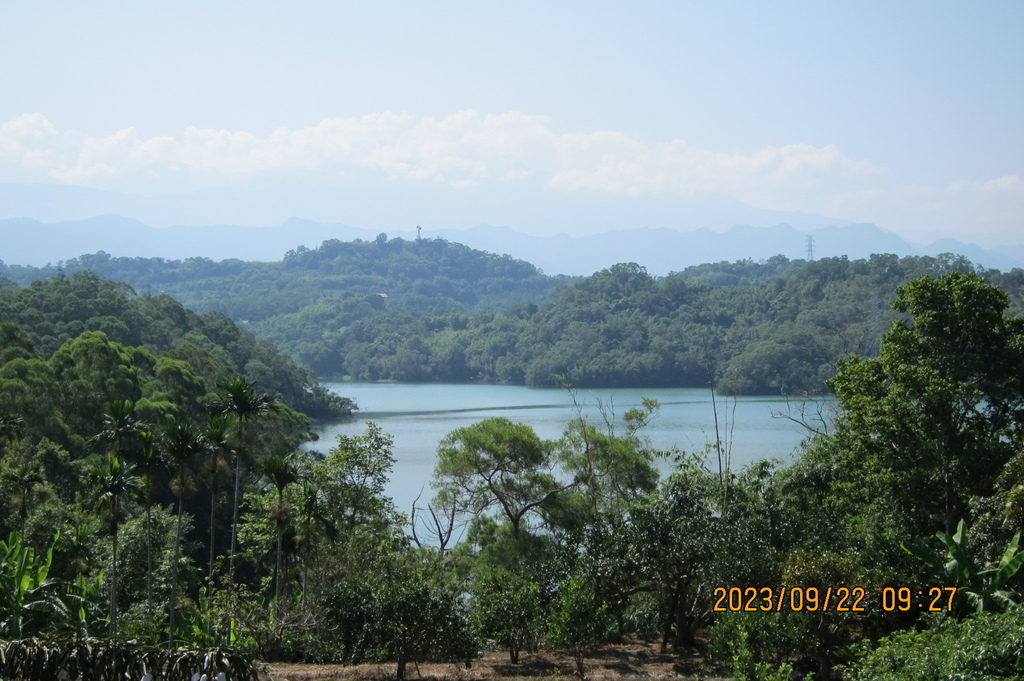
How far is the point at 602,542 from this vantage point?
10758mm

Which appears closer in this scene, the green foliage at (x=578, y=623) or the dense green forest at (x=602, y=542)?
the dense green forest at (x=602, y=542)

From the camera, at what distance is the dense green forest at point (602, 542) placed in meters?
8.34

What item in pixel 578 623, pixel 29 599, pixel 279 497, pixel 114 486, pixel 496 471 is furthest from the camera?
pixel 496 471

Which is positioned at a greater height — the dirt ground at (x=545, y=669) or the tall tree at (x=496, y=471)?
the tall tree at (x=496, y=471)

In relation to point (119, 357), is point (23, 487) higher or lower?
lower

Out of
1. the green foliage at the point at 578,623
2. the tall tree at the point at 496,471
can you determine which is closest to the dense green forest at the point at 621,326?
the tall tree at the point at 496,471

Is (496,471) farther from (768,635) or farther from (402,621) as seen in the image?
(768,635)

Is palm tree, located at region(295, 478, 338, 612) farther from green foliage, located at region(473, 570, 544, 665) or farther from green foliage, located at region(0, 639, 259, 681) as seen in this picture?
green foliage, located at region(0, 639, 259, 681)

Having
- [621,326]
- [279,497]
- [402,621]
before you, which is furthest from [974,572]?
[621,326]

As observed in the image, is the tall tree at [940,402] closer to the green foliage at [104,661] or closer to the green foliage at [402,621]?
the green foliage at [402,621]
